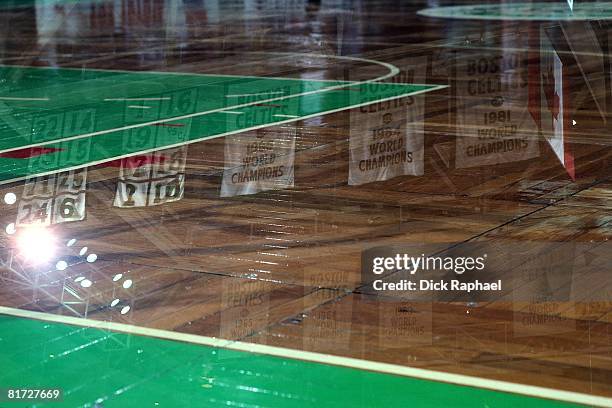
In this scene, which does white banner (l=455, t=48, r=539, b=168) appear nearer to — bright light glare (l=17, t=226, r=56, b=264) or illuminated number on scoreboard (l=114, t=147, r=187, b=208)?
illuminated number on scoreboard (l=114, t=147, r=187, b=208)

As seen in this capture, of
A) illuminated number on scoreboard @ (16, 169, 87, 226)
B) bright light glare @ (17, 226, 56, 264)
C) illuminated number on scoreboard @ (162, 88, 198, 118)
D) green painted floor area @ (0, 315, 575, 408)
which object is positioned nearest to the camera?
green painted floor area @ (0, 315, 575, 408)

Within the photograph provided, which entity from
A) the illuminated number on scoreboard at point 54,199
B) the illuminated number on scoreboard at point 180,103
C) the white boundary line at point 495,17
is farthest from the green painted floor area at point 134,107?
the white boundary line at point 495,17

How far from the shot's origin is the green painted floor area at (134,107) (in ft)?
32.5

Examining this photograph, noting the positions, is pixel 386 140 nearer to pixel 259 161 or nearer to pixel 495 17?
pixel 259 161

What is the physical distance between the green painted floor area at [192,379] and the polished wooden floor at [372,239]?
240 millimetres

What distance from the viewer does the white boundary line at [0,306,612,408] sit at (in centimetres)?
456

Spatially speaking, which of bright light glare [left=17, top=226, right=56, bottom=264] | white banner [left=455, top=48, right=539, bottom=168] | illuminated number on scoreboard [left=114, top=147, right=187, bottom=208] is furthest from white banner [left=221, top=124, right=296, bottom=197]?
bright light glare [left=17, top=226, right=56, bottom=264]

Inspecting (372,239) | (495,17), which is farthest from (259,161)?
(495,17)

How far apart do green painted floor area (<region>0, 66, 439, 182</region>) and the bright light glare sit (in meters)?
1.68

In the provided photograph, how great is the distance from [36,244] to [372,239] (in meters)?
2.08

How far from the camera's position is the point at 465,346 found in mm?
5098

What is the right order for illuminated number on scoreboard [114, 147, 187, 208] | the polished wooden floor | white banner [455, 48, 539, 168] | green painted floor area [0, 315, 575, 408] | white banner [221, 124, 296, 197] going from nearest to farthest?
green painted floor area [0, 315, 575, 408] → the polished wooden floor → illuminated number on scoreboard [114, 147, 187, 208] → white banner [221, 124, 296, 197] → white banner [455, 48, 539, 168]

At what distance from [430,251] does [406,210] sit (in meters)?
1.10

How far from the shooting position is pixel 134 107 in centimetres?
1212
